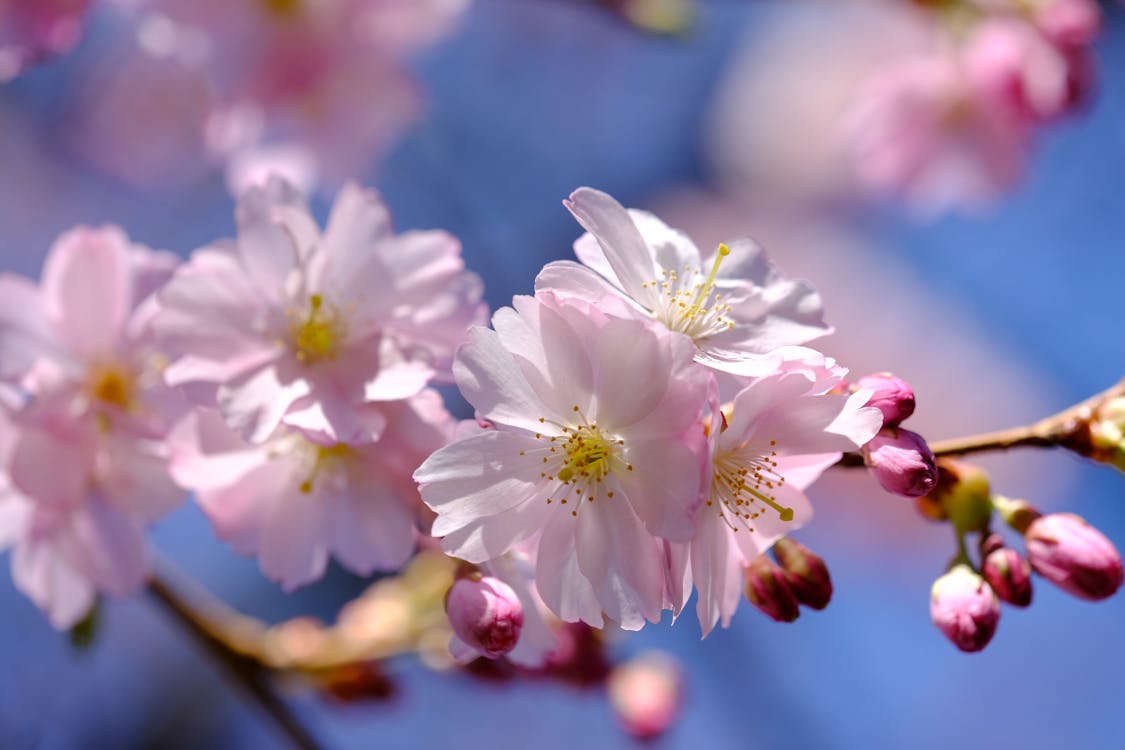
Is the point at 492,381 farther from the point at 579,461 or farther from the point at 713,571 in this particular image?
the point at 713,571

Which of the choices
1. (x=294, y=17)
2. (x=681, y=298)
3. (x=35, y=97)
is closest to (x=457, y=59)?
(x=35, y=97)

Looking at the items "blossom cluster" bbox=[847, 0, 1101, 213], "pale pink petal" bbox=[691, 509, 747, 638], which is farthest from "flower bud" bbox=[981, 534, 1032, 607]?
"blossom cluster" bbox=[847, 0, 1101, 213]

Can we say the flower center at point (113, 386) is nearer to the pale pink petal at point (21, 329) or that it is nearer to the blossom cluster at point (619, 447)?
the pale pink petal at point (21, 329)

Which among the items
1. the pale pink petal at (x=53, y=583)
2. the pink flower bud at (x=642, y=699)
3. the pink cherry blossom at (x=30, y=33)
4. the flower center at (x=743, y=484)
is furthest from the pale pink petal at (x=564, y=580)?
the pink cherry blossom at (x=30, y=33)

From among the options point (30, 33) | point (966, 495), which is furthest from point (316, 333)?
point (30, 33)

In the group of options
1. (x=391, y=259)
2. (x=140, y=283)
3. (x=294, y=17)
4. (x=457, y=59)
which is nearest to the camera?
(x=391, y=259)

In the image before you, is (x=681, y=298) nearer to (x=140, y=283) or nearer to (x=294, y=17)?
(x=140, y=283)
